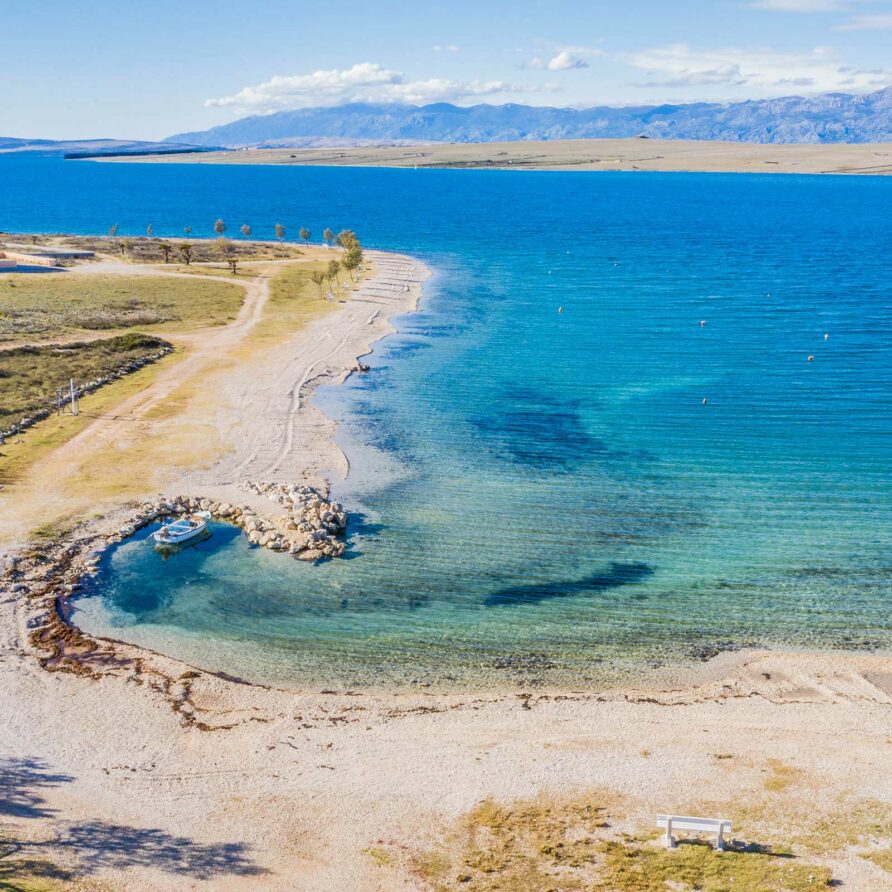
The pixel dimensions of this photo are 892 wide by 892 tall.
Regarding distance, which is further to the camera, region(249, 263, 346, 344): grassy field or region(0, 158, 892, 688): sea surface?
region(249, 263, 346, 344): grassy field

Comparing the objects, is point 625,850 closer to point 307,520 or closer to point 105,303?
point 307,520

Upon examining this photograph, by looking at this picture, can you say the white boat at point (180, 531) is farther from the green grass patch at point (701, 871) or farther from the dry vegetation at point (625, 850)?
the green grass patch at point (701, 871)

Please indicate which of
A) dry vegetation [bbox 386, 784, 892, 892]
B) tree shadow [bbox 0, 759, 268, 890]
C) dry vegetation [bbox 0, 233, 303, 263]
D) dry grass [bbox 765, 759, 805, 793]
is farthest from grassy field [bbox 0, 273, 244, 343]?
dry grass [bbox 765, 759, 805, 793]

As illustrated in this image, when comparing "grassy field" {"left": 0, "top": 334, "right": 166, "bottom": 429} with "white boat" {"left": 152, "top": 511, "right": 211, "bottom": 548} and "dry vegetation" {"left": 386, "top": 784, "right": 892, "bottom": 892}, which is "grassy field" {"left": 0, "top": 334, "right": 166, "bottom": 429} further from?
"dry vegetation" {"left": 386, "top": 784, "right": 892, "bottom": 892}

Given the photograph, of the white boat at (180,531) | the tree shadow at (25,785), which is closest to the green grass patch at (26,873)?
the tree shadow at (25,785)

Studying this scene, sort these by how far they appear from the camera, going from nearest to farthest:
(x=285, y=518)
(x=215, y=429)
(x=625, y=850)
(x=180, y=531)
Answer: (x=625, y=850)
(x=180, y=531)
(x=285, y=518)
(x=215, y=429)

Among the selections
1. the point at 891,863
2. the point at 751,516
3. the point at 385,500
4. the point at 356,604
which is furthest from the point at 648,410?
the point at 891,863

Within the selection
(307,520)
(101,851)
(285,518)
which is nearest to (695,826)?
(101,851)
